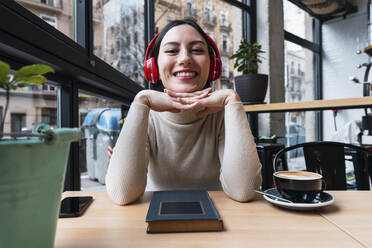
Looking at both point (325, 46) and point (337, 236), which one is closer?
point (337, 236)

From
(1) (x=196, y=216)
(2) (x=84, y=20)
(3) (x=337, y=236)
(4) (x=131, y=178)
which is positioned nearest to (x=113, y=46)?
(2) (x=84, y=20)

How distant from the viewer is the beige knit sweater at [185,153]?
770 millimetres

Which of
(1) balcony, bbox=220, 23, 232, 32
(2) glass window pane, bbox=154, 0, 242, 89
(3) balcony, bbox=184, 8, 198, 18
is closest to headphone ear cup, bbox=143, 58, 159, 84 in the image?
(2) glass window pane, bbox=154, 0, 242, 89

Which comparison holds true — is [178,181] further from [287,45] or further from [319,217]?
[287,45]

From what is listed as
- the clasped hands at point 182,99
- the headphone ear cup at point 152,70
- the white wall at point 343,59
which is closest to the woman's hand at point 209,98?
the clasped hands at point 182,99

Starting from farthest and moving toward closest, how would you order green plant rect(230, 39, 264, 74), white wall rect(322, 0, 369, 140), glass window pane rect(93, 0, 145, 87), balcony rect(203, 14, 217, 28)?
white wall rect(322, 0, 369, 140), balcony rect(203, 14, 217, 28), green plant rect(230, 39, 264, 74), glass window pane rect(93, 0, 145, 87)

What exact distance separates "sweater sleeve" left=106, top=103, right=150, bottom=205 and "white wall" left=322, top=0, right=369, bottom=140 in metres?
5.11

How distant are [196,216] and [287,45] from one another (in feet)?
14.6

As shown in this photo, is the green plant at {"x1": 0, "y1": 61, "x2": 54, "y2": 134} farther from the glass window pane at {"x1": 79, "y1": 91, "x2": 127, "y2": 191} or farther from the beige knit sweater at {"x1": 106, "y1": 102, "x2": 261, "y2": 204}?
the glass window pane at {"x1": 79, "y1": 91, "x2": 127, "y2": 191}

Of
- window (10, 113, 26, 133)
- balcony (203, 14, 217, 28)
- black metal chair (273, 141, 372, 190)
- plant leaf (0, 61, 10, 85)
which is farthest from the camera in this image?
balcony (203, 14, 217, 28)

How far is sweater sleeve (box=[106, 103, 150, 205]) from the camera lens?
2.29ft

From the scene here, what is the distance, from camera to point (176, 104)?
86 cm

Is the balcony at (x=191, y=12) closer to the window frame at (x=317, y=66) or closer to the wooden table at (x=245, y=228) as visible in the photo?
the wooden table at (x=245, y=228)

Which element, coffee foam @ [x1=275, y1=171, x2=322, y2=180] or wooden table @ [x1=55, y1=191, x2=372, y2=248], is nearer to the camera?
wooden table @ [x1=55, y1=191, x2=372, y2=248]
